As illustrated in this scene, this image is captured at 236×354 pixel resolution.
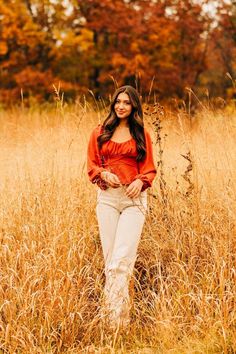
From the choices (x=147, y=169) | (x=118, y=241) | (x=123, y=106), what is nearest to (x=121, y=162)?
(x=147, y=169)

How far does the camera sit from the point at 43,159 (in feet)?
19.6

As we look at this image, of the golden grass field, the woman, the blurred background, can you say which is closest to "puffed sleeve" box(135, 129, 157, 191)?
the woman

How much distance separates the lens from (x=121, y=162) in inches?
175

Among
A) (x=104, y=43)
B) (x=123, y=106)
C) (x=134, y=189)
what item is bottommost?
(x=104, y=43)

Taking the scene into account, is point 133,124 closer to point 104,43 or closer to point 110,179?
point 110,179

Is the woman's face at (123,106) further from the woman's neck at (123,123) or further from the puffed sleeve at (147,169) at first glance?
the puffed sleeve at (147,169)

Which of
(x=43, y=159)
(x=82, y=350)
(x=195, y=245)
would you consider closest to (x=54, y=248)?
(x=82, y=350)

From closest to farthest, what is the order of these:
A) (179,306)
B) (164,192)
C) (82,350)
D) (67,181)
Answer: (82,350), (179,306), (164,192), (67,181)

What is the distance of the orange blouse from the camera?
439 cm

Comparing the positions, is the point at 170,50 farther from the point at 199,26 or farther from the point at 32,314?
the point at 32,314

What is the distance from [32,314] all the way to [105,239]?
754 mm

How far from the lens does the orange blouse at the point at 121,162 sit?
4391 millimetres

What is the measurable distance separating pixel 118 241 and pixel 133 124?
34.5 inches

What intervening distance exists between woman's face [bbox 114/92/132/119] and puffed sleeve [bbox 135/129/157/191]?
8.3 inches
